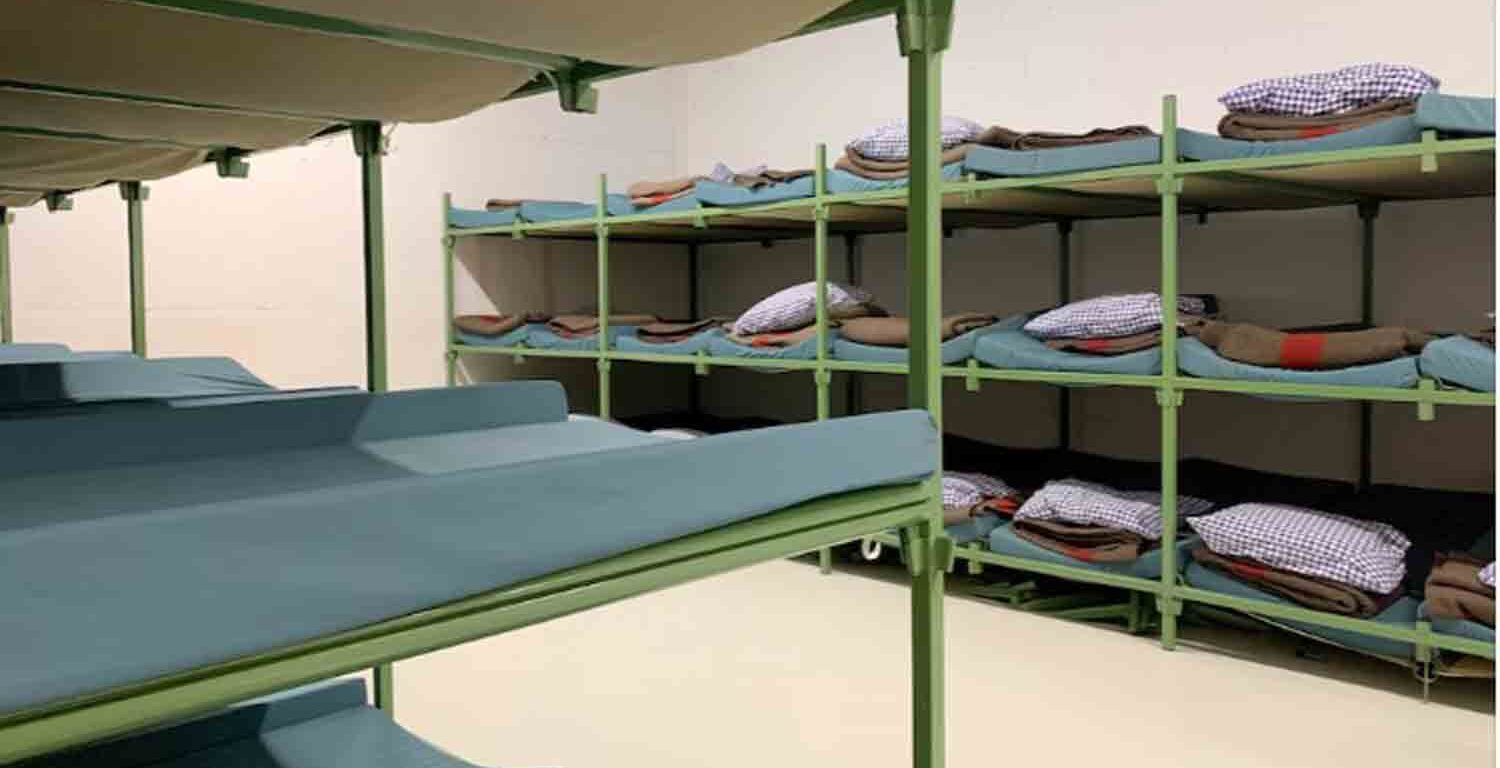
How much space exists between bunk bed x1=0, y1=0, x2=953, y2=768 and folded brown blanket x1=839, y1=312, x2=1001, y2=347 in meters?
2.11

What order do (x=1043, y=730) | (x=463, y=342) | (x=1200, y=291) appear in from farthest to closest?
(x=463, y=342)
(x=1200, y=291)
(x=1043, y=730)

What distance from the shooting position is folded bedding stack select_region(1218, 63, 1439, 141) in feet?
9.90

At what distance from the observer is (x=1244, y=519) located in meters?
3.21

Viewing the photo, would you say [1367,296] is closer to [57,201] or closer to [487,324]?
[487,324]

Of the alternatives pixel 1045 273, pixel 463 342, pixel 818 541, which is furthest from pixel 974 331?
pixel 818 541

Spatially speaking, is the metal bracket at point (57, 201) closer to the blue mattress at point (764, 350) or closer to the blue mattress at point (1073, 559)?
the blue mattress at point (764, 350)

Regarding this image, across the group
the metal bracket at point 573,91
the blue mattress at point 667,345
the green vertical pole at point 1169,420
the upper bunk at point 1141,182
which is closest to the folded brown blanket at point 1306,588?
the green vertical pole at point 1169,420

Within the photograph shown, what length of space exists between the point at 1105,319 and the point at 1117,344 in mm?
79

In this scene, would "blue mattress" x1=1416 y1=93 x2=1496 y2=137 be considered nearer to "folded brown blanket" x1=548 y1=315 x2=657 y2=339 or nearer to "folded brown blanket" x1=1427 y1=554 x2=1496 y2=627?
"folded brown blanket" x1=1427 y1=554 x2=1496 y2=627

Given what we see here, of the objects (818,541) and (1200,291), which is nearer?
(818,541)

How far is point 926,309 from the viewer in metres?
1.35

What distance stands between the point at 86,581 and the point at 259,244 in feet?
14.9

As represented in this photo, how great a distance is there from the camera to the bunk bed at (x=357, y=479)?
772mm

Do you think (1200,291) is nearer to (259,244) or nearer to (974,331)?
(974,331)
